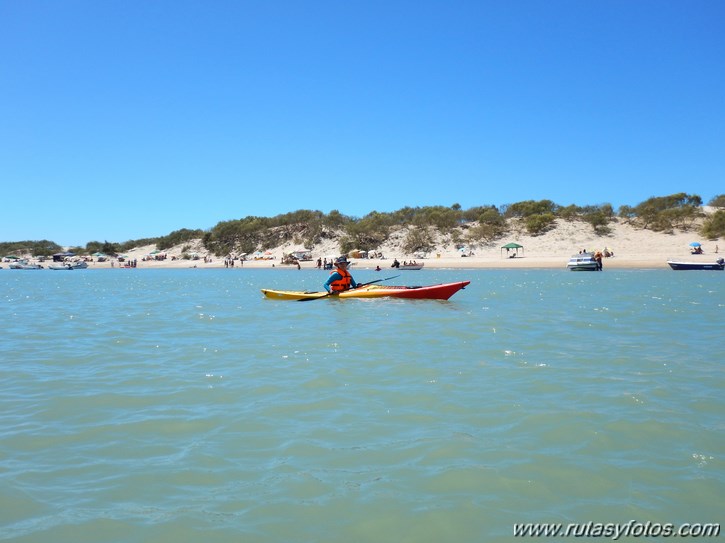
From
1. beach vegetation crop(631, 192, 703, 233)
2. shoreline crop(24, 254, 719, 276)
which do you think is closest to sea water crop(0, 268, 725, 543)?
shoreline crop(24, 254, 719, 276)

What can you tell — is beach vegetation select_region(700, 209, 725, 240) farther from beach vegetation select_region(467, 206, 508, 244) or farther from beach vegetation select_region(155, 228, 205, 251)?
beach vegetation select_region(155, 228, 205, 251)

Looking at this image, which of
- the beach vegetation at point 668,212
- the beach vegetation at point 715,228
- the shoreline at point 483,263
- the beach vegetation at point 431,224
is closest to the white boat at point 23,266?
the beach vegetation at point 431,224

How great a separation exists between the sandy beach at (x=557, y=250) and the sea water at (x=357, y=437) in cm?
3852

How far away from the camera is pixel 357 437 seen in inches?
187

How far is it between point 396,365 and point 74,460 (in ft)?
14.6

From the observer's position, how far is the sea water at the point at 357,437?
11.1ft

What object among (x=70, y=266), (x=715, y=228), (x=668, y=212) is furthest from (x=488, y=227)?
(x=70, y=266)

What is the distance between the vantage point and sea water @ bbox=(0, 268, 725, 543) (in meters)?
3.39

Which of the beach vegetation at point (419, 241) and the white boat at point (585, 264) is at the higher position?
the beach vegetation at point (419, 241)

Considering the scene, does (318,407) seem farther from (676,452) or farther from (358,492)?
(676,452)

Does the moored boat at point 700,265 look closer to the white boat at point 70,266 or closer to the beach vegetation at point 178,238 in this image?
the beach vegetation at point 178,238

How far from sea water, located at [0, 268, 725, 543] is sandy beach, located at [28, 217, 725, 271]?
3852 centimetres

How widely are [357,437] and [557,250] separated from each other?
5440 centimetres

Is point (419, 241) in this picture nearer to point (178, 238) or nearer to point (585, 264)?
point (585, 264)
